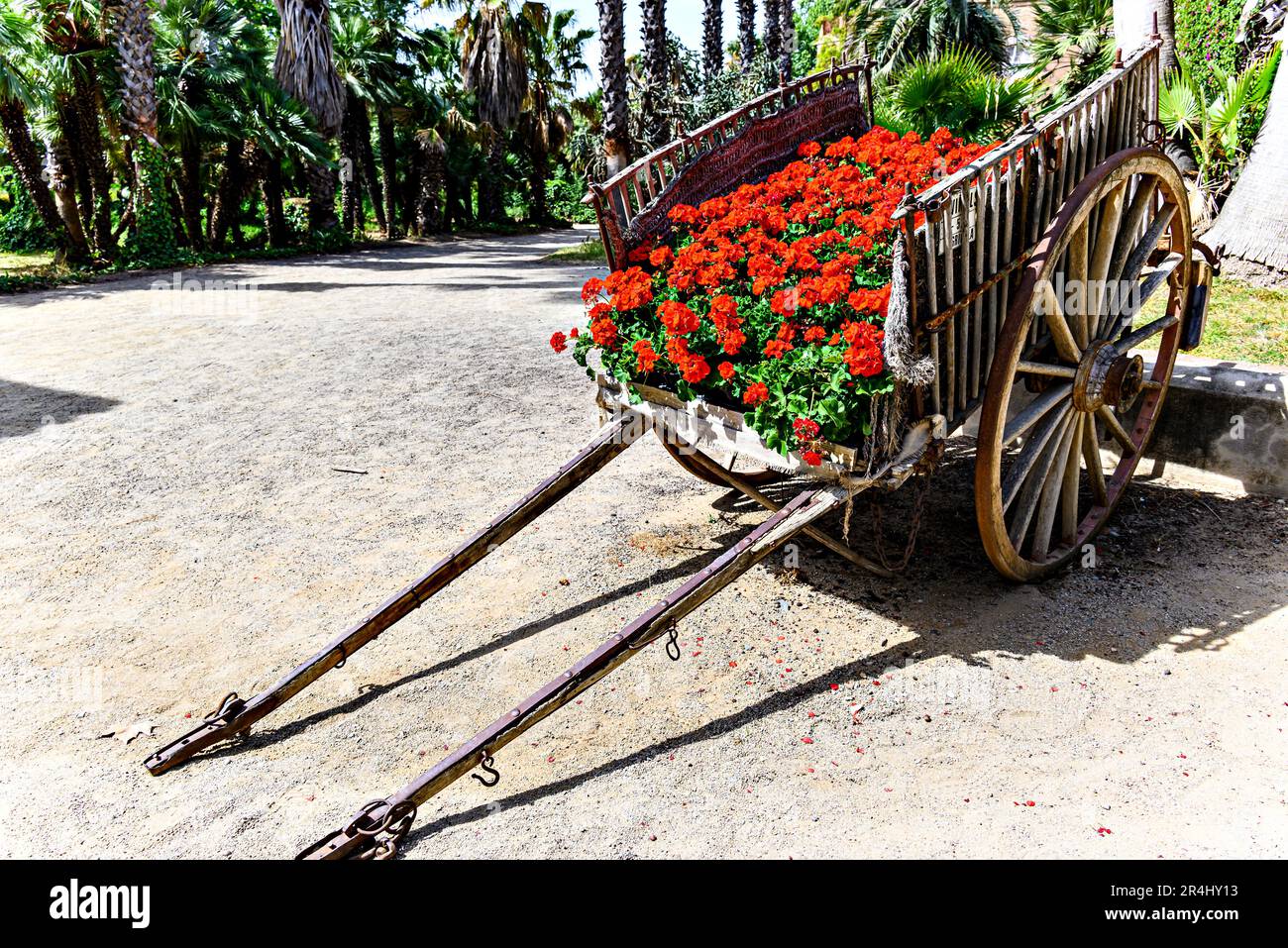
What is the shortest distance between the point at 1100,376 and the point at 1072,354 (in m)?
0.22

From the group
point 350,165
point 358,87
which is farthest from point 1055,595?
point 350,165

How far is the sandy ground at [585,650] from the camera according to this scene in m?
2.93

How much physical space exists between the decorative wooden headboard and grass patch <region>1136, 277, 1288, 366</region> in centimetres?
274

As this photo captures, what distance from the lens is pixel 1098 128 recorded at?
13.0 feet

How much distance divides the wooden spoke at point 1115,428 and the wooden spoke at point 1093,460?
0.09 m

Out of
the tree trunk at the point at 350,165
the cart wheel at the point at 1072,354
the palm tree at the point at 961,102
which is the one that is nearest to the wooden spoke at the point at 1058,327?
the cart wheel at the point at 1072,354

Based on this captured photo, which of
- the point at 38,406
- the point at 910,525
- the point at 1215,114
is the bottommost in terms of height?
the point at 910,525

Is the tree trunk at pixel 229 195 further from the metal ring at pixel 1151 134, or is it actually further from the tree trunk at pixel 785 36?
the metal ring at pixel 1151 134

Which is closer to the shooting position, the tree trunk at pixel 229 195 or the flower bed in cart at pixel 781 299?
the flower bed in cart at pixel 781 299

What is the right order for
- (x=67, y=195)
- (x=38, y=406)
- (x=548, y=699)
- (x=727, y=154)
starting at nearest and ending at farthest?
(x=548, y=699)
(x=727, y=154)
(x=38, y=406)
(x=67, y=195)

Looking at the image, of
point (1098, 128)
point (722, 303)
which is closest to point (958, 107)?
point (1098, 128)

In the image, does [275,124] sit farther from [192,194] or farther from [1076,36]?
[1076,36]

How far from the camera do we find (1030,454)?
13.1 ft
